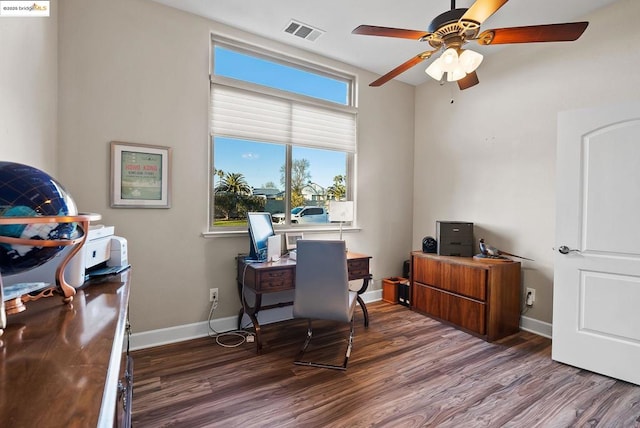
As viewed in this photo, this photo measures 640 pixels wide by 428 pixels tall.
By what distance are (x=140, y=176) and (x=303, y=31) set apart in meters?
2.04

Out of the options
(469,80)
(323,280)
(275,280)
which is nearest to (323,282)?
(323,280)

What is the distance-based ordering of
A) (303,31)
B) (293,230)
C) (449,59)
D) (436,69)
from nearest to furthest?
(449,59) → (436,69) → (303,31) → (293,230)

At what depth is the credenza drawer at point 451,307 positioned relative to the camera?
2846 millimetres

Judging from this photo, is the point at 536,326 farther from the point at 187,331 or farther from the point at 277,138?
the point at 187,331

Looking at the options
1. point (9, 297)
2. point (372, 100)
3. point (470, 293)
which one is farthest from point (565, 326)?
point (9, 297)

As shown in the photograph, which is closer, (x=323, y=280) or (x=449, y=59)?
(x=449, y=59)

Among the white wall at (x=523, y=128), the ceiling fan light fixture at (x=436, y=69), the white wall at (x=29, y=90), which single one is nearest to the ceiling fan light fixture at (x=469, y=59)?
the ceiling fan light fixture at (x=436, y=69)

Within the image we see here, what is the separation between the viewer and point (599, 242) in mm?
2227

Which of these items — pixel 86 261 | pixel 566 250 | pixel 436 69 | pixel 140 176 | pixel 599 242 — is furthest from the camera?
pixel 140 176

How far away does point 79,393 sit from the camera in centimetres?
50

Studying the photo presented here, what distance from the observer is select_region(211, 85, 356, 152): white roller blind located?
9.44 ft

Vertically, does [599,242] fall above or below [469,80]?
below

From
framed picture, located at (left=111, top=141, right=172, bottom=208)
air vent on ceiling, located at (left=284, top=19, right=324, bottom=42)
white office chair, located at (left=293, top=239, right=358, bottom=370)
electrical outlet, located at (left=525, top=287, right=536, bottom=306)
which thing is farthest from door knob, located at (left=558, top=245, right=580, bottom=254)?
framed picture, located at (left=111, top=141, right=172, bottom=208)

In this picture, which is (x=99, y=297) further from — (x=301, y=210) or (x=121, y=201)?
(x=301, y=210)
